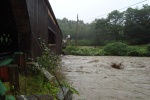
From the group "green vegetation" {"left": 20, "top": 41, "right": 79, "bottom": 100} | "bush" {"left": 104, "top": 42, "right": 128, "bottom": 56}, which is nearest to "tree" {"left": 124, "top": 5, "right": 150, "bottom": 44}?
"bush" {"left": 104, "top": 42, "right": 128, "bottom": 56}

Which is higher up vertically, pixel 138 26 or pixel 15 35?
pixel 138 26

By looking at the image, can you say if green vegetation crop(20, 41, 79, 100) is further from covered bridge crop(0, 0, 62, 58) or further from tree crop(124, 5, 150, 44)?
tree crop(124, 5, 150, 44)

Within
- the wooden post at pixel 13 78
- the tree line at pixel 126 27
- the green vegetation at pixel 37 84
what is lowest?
the green vegetation at pixel 37 84

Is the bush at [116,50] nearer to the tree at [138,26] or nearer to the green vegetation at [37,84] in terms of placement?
the tree at [138,26]

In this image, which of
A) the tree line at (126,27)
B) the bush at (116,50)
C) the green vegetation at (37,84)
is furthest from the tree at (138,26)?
the green vegetation at (37,84)

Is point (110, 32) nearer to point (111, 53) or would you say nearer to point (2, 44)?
point (111, 53)

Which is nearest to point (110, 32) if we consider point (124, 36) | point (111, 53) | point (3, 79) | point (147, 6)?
point (124, 36)

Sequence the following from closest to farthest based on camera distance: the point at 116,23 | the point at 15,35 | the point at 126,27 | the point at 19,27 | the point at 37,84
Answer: the point at 37,84 < the point at 19,27 < the point at 15,35 < the point at 126,27 < the point at 116,23

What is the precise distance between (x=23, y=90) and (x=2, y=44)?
420cm

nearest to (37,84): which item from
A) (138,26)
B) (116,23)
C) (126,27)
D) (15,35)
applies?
(15,35)

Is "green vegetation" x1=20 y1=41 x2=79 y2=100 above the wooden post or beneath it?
beneath

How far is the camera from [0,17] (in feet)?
23.1

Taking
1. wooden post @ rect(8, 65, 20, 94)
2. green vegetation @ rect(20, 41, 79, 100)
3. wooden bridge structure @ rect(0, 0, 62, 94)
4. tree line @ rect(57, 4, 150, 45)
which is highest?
tree line @ rect(57, 4, 150, 45)

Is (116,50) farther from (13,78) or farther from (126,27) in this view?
(13,78)
